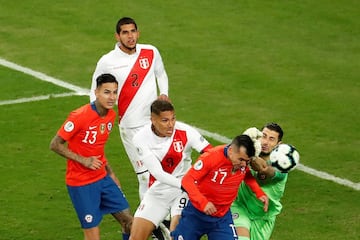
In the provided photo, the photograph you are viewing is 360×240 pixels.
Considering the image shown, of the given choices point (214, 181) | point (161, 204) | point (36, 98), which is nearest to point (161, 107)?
point (214, 181)

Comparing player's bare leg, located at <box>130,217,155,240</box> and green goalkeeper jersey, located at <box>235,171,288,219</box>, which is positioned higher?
green goalkeeper jersey, located at <box>235,171,288,219</box>

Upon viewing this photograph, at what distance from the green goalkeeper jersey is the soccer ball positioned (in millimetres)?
360

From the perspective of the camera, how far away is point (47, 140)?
17750 mm

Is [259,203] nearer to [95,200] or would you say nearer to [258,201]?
[258,201]

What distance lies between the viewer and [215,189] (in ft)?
40.1

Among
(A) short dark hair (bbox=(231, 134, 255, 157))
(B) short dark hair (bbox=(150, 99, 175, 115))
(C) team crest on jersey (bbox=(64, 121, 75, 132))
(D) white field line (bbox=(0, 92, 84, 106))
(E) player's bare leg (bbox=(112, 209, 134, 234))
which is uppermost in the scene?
(B) short dark hair (bbox=(150, 99, 175, 115))

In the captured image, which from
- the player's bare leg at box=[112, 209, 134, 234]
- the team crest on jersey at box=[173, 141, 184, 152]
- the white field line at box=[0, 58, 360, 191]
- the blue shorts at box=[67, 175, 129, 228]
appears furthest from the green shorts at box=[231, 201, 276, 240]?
the white field line at box=[0, 58, 360, 191]

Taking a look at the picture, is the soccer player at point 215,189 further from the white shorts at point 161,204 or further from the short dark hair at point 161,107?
the short dark hair at point 161,107

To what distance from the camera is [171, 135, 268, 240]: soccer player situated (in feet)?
39.3

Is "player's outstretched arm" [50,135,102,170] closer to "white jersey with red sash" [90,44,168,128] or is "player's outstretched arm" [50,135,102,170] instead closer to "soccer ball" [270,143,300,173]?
"white jersey with red sash" [90,44,168,128]

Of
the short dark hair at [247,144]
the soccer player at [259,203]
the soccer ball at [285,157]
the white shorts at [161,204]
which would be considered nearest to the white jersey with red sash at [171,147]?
the white shorts at [161,204]

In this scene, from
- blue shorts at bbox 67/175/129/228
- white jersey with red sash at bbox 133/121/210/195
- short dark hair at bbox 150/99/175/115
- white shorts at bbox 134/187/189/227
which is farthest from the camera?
blue shorts at bbox 67/175/129/228

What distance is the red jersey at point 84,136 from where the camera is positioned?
13094 mm

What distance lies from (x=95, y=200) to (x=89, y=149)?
1.86ft
